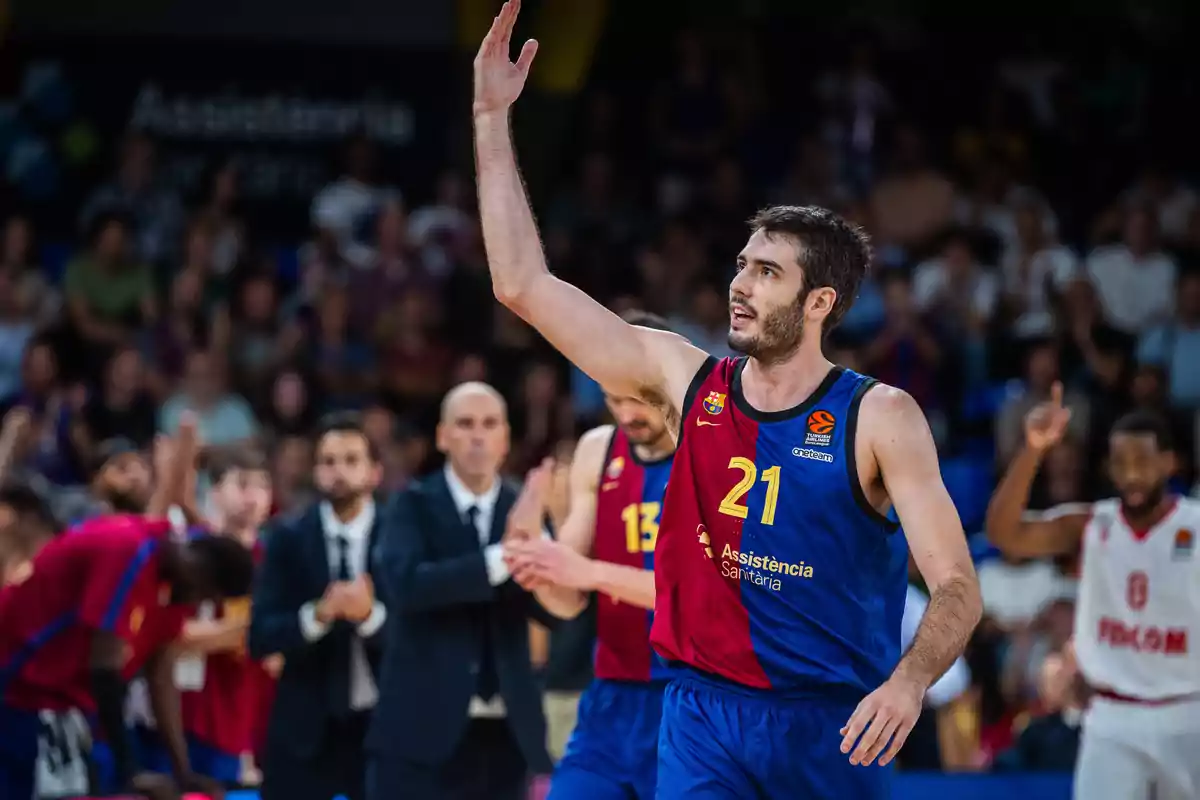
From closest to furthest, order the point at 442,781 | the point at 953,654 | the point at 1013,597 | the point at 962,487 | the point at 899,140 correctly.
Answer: the point at 953,654 → the point at 442,781 → the point at 1013,597 → the point at 962,487 → the point at 899,140

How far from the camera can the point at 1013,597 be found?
38.8 feet

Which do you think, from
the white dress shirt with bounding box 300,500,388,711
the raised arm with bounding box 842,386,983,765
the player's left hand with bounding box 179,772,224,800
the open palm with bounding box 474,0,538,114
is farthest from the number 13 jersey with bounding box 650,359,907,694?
the player's left hand with bounding box 179,772,224,800

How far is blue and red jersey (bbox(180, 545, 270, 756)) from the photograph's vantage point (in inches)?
364

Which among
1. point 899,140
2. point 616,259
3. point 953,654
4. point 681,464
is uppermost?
point 899,140

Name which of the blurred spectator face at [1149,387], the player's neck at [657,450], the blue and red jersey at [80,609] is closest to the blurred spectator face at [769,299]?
the player's neck at [657,450]

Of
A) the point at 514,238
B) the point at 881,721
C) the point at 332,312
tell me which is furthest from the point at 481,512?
the point at 332,312

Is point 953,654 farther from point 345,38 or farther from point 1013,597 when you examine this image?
point 345,38

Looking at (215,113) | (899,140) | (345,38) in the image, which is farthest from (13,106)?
(899,140)

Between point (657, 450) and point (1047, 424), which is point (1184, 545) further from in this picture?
point (657, 450)

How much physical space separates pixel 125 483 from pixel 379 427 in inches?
128

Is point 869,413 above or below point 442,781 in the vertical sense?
above

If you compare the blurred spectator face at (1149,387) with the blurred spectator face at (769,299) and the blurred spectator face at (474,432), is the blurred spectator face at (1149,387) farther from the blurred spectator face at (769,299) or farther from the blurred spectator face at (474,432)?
the blurred spectator face at (769,299)

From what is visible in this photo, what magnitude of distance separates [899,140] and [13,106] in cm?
743

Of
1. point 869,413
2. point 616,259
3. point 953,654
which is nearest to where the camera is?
point 953,654
